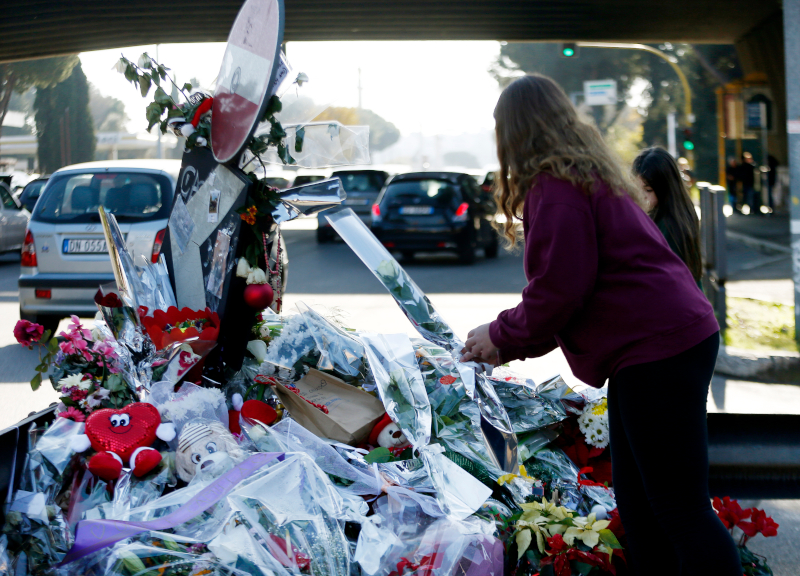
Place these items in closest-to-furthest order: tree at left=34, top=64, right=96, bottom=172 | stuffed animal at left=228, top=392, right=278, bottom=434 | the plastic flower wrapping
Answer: the plastic flower wrapping < stuffed animal at left=228, top=392, right=278, bottom=434 < tree at left=34, top=64, right=96, bottom=172

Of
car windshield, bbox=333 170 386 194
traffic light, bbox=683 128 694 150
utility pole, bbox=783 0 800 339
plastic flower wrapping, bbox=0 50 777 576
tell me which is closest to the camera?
plastic flower wrapping, bbox=0 50 777 576

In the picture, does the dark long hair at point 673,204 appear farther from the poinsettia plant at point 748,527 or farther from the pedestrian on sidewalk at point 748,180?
the pedestrian on sidewalk at point 748,180

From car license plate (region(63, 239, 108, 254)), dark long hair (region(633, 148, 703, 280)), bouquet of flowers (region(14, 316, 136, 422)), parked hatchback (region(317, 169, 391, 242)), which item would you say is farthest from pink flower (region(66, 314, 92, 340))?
parked hatchback (region(317, 169, 391, 242))

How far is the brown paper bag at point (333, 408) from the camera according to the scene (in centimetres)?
298

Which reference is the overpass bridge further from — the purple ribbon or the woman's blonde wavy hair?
the purple ribbon

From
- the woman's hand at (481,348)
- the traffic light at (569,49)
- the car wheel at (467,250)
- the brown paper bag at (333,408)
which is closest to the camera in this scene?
the woman's hand at (481,348)

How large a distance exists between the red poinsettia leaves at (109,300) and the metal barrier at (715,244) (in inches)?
193

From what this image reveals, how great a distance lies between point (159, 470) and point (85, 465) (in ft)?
0.85

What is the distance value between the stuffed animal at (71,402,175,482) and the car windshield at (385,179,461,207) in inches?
436

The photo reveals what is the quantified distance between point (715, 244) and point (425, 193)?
25.0 ft

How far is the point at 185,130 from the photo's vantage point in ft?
11.6

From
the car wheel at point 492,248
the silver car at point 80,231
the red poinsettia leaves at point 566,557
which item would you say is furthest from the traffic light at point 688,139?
the red poinsettia leaves at point 566,557

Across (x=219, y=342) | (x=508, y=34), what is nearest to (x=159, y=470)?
(x=219, y=342)

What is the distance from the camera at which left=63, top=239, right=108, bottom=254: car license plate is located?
718cm
